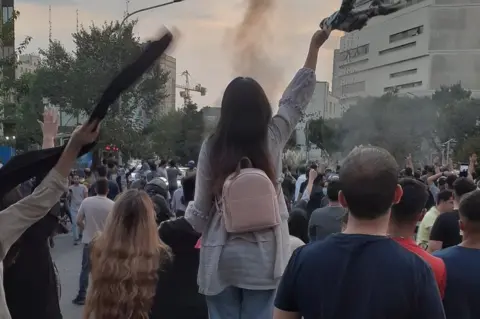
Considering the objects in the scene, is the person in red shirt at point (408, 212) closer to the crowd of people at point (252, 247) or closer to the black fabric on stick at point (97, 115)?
the crowd of people at point (252, 247)

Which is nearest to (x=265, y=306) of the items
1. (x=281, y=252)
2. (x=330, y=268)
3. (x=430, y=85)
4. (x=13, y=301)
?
(x=281, y=252)

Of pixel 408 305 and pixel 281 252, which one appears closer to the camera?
pixel 408 305

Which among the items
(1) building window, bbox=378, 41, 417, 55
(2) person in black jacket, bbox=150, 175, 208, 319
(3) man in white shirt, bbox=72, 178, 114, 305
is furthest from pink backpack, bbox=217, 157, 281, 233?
(1) building window, bbox=378, 41, 417, 55

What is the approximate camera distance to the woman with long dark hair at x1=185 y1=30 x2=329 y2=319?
392 cm

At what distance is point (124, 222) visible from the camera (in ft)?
14.1

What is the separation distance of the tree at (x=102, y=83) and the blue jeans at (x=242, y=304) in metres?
26.2

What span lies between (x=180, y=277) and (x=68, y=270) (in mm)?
9062

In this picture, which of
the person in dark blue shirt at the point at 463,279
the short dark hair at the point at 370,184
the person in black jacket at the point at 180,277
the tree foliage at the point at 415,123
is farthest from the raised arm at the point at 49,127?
the tree foliage at the point at 415,123

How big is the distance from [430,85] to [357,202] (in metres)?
98.8

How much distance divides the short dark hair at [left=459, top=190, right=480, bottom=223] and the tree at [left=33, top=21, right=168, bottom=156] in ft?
85.1

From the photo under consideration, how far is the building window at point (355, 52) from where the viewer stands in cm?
11519

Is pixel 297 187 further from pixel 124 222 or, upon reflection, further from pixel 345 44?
pixel 345 44

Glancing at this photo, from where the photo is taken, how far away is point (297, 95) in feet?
14.0

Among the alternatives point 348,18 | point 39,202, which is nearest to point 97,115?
point 39,202
